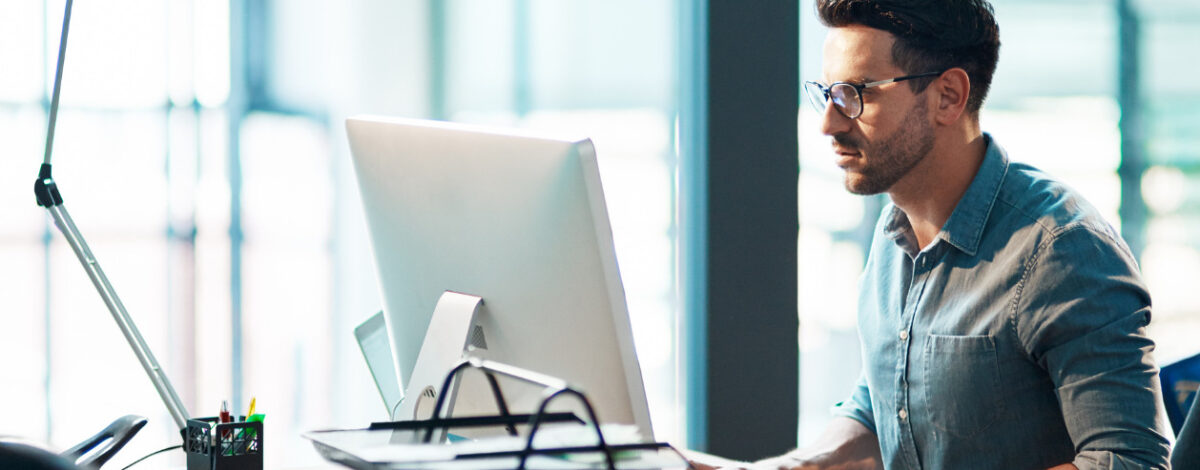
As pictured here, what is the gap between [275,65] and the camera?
2857mm

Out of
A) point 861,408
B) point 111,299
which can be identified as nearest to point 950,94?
point 861,408

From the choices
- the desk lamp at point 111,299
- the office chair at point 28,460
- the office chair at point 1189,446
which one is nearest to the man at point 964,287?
the office chair at point 1189,446

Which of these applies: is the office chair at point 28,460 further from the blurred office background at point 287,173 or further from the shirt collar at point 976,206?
the blurred office background at point 287,173

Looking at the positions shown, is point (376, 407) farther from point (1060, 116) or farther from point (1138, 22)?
point (1138, 22)

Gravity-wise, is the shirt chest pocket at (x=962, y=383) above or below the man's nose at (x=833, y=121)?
below

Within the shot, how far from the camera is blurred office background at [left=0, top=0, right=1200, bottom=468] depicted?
2656 mm

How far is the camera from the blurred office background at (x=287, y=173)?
2656 mm

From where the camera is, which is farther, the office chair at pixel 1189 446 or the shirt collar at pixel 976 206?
the shirt collar at pixel 976 206

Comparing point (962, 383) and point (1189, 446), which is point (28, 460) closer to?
point (1189, 446)

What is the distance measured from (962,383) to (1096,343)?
8.1 inches

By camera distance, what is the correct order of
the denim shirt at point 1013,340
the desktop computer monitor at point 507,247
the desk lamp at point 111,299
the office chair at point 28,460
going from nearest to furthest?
the office chair at point 28,460, the desktop computer monitor at point 507,247, the denim shirt at point 1013,340, the desk lamp at point 111,299

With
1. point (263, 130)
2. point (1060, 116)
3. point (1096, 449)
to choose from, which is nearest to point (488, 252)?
point (1096, 449)

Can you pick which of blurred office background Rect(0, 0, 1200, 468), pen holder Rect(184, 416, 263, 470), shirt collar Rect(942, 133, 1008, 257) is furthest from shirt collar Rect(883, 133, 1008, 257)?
blurred office background Rect(0, 0, 1200, 468)

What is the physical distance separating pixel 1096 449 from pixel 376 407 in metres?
2.28
